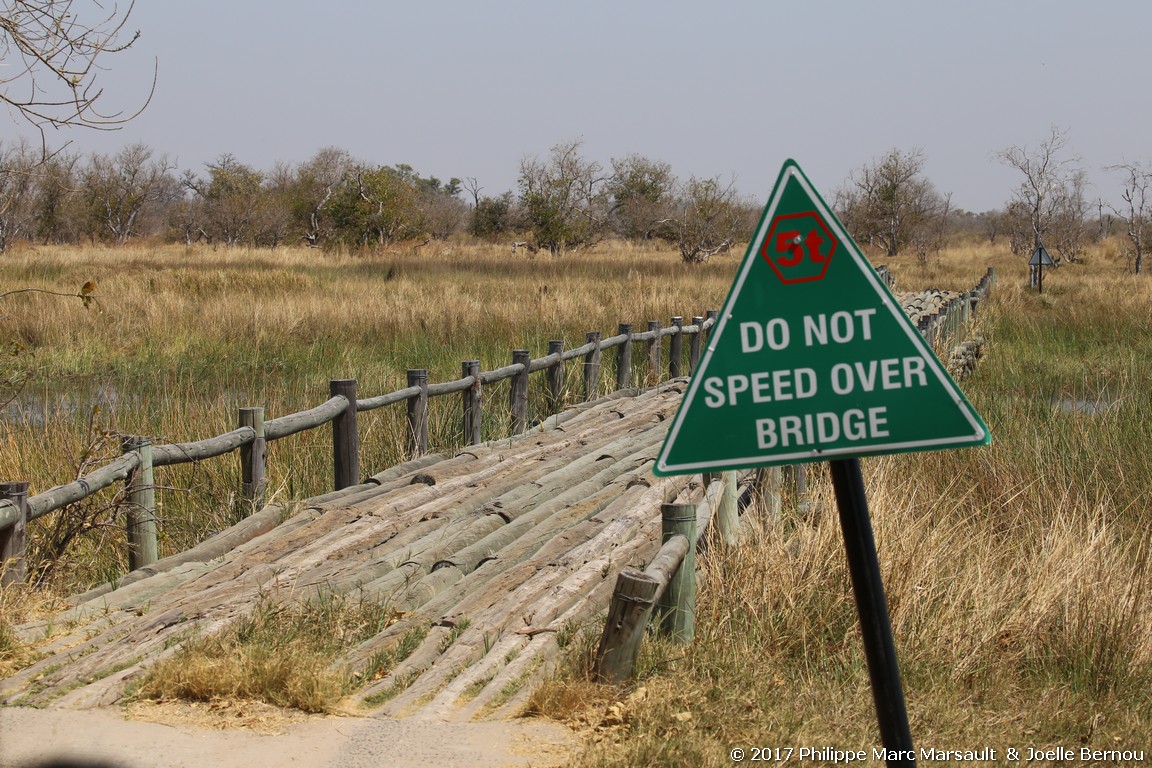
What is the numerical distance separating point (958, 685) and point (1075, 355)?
13.8 metres

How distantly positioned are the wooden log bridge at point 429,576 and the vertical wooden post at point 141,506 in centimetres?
22

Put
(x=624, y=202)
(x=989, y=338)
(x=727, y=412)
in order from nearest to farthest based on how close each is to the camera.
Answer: (x=727, y=412)
(x=989, y=338)
(x=624, y=202)

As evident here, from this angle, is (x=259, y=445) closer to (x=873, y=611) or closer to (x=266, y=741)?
(x=266, y=741)

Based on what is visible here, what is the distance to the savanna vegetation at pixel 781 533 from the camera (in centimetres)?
342

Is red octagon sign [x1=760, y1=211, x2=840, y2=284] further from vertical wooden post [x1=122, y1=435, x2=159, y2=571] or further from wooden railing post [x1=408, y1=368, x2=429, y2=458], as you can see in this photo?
wooden railing post [x1=408, y1=368, x2=429, y2=458]

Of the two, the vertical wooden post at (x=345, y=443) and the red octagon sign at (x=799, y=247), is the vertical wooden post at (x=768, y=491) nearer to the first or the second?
the vertical wooden post at (x=345, y=443)

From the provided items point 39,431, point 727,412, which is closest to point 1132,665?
point 727,412

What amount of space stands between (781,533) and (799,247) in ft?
8.43

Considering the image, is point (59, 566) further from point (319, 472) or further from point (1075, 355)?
point (1075, 355)

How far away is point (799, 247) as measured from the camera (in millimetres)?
2238

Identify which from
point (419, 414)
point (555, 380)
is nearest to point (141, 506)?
point (419, 414)

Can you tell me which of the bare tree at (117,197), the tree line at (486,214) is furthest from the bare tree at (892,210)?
the bare tree at (117,197)

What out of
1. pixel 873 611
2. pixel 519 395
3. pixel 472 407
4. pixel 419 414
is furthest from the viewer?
pixel 519 395

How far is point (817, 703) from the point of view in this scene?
11.2ft
